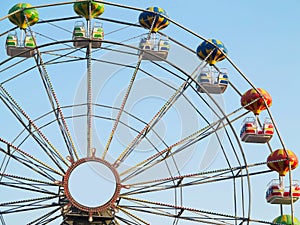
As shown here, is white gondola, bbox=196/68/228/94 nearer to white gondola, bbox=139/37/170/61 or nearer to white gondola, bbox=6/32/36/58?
white gondola, bbox=139/37/170/61

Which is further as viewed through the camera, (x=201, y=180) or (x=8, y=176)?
(x=201, y=180)

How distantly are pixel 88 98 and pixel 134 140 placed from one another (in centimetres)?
198

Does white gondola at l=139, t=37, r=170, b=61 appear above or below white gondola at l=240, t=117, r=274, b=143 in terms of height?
above

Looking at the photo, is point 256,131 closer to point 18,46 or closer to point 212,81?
point 212,81

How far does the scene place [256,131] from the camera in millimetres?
27188

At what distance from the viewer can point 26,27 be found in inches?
1068

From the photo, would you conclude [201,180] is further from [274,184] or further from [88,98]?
[88,98]

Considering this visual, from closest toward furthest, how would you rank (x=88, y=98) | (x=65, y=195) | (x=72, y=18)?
(x=65, y=195)
(x=88, y=98)
(x=72, y=18)

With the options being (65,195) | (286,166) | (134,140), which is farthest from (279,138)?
(65,195)

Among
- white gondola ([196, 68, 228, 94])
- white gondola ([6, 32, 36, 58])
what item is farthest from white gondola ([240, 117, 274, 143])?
white gondola ([6, 32, 36, 58])

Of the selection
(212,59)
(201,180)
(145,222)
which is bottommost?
(145,222)

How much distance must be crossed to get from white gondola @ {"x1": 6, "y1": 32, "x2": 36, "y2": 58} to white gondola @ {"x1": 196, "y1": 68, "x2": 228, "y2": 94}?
550 cm

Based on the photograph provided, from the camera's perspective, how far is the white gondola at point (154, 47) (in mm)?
27203

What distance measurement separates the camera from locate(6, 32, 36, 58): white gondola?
87.7ft
